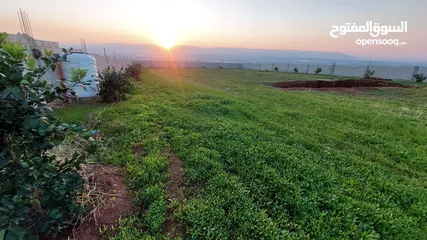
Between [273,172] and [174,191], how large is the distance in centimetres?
109

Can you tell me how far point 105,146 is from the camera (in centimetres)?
269

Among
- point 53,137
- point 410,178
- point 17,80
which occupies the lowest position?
point 410,178

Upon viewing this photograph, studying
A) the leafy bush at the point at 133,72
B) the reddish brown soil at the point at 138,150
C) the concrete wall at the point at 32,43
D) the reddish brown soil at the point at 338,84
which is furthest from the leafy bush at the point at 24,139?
the reddish brown soil at the point at 338,84

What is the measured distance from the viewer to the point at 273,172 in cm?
220

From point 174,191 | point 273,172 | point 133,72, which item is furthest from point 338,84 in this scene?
point 174,191

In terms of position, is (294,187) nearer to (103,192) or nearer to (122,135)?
(103,192)

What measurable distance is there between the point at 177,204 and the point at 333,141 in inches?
111

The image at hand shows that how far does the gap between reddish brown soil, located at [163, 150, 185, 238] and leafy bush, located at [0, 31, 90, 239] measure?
0.77 m

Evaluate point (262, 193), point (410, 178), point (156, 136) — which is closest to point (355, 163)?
point (410, 178)

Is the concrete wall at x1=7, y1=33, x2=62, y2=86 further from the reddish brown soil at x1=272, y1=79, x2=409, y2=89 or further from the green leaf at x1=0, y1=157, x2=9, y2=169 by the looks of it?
the reddish brown soil at x1=272, y1=79, x2=409, y2=89

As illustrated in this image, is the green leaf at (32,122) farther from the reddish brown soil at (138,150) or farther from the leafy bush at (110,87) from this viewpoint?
the leafy bush at (110,87)

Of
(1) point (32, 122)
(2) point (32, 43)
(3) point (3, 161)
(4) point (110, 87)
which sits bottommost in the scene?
(4) point (110, 87)

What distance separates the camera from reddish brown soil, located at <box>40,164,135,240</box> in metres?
1.45

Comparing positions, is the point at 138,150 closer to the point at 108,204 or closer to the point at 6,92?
the point at 108,204
